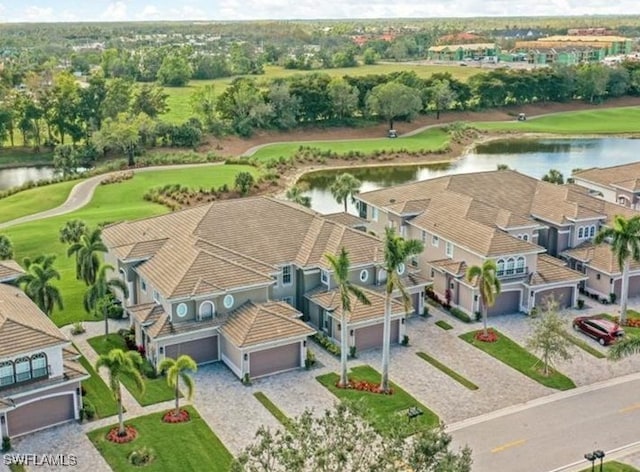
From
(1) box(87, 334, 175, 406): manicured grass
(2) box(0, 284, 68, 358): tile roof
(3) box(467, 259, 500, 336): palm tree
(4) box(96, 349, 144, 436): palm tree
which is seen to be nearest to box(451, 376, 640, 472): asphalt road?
(3) box(467, 259, 500, 336): palm tree

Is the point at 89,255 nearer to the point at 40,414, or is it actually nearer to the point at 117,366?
the point at 40,414

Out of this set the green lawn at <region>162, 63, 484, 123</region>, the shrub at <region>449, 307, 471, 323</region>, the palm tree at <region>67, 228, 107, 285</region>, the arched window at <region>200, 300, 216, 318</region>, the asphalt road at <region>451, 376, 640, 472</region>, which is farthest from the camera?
the green lawn at <region>162, 63, 484, 123</region>

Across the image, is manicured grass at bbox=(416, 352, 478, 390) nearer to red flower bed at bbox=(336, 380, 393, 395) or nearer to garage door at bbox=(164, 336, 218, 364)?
red flower bed at bbox=(336, 380, 393, 395)

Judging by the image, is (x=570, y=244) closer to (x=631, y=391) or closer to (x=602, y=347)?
(x=602, y=347)

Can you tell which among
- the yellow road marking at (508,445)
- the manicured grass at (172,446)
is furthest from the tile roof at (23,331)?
the yellow road marking at (508,445)

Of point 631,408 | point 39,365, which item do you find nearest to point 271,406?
point 39,365

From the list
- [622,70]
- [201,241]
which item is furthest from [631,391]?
[622,70]
